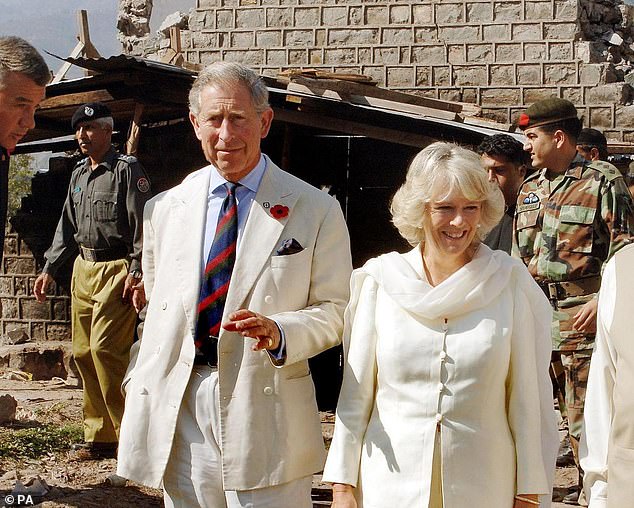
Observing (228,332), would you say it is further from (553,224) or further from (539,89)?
(539,89)

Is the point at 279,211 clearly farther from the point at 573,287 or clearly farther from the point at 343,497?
the point at 573,287

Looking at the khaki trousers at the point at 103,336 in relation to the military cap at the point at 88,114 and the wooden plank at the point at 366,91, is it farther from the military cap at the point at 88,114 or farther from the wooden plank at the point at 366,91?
the wooden plank at the point at 366,91

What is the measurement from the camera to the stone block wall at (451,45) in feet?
38.0

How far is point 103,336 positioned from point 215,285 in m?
3.49

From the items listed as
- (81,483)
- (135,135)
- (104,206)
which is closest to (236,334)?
(81,483)

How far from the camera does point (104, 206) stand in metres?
6.69

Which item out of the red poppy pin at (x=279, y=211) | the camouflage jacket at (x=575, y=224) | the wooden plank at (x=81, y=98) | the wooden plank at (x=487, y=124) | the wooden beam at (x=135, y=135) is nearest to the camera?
the red poppy pin at (x=279, y=211)

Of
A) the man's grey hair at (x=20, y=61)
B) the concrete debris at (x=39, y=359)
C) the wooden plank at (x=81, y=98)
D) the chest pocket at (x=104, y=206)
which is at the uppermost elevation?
the wooden plank at (x=81, y=98)

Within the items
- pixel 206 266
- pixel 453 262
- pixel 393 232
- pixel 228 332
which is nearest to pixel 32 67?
pixel 206 266

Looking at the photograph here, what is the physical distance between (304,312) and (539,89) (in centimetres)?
909

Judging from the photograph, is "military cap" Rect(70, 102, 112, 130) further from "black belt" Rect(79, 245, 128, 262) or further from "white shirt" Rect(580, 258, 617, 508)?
"white shirt" Rect(580, 258, 617, 508)

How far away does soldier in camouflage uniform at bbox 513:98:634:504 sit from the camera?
5.35 meters

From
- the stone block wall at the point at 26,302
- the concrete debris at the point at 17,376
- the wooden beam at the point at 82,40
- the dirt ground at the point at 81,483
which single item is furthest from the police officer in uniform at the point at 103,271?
Result: the wooden beam at the point at 82,40

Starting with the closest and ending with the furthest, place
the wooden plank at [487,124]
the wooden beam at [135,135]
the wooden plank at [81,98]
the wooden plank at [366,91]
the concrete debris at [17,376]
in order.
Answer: the wooden beam at [135,135] < the wooden plank at [81,98] < the wooden plank at [487,124] < the wooden plank at [366,91] < the concrete debris at [17,376]
